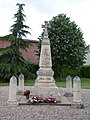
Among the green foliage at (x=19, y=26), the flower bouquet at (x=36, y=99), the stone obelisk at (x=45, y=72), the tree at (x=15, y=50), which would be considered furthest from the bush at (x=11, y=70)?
the flower bouquet at (x=36, y=99)

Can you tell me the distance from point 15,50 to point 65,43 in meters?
6.27

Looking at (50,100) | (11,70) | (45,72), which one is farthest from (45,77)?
(11,70)

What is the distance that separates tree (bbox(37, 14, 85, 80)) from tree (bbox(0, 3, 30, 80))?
3.78m

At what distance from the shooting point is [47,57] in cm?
1412

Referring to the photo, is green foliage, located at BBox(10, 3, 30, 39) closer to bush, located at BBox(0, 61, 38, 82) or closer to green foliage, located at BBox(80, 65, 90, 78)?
bush, located at BBox(0, 61, 38, 82)

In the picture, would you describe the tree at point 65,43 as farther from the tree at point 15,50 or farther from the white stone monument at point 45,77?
the white stone monument at point 45,77

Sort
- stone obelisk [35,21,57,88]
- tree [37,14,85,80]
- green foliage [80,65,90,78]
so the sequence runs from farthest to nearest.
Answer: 1. green foliage [80,65,90,78]
2. tree [37,14,85,80]
3. stone obelisk [35,21,57,88]

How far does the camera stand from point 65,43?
31000 mm

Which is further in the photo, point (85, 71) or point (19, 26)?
point (85, 71)

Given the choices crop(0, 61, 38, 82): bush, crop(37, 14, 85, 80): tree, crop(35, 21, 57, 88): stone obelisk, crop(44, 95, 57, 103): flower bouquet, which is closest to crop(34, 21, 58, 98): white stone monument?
crop(35, 21, 57, 88): stone obelisk

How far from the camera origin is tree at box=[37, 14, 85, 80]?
30641mm

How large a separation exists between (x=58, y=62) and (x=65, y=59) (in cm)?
108

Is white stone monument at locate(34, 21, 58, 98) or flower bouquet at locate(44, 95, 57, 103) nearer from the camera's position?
flower bouquet at locate(44, 95, 57, 103)

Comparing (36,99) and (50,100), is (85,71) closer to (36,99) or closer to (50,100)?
(50,100)
